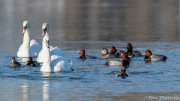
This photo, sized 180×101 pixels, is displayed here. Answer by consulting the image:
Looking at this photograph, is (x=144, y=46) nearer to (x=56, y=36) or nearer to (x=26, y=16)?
(x=56, y=36)

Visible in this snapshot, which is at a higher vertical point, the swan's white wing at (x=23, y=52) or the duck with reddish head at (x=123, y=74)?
the swan's white wing at (x=23, y=52)

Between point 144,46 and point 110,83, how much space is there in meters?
11.2

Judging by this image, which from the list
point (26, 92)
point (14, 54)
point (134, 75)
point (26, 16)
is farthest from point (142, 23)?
point (26, 92)

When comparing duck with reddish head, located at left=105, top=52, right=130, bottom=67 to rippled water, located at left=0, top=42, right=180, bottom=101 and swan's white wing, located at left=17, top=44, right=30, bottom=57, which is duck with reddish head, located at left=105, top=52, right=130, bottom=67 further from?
swan's white wing, located at left=17, top=44, right=30, bottom=57

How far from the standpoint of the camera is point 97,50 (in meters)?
34.7

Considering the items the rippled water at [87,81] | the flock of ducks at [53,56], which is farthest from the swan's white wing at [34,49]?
the rippled water at [87,81]

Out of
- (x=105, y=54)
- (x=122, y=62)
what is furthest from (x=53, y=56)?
(x=105, y=54)

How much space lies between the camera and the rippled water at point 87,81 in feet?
77.1

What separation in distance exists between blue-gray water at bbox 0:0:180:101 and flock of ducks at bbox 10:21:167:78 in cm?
30

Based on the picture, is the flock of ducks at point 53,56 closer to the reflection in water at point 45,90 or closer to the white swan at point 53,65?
the white swan at point 53,65

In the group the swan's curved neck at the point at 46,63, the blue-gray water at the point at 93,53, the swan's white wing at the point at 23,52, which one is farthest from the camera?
the swan's white wing at the point at 23,52

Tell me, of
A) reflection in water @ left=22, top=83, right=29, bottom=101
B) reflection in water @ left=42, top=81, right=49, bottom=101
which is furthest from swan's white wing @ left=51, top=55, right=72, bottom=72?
reflection in water @ left=22, top=83, right=29, bottom=101

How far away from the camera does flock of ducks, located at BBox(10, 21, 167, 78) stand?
28.1 meters

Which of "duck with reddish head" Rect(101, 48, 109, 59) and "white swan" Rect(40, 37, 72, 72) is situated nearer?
"white swan" Rect(40, 37, 72, 72)
